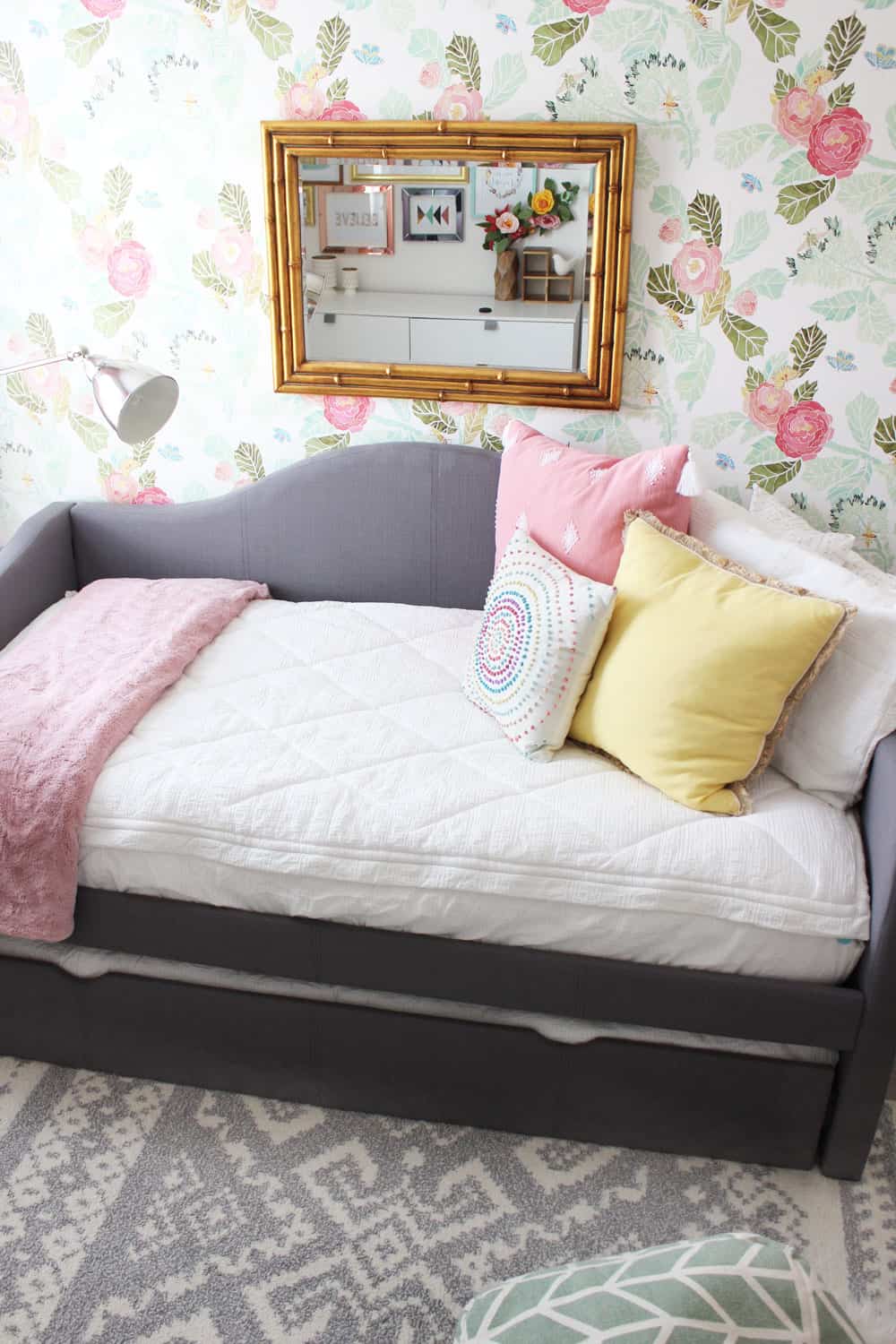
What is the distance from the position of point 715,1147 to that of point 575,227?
172 cm

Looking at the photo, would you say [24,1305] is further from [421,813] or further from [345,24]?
[345,24]

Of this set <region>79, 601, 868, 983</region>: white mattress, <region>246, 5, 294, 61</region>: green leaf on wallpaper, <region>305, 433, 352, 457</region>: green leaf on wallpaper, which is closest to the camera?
<region>79, 601, 868, 983</region>: white mattress

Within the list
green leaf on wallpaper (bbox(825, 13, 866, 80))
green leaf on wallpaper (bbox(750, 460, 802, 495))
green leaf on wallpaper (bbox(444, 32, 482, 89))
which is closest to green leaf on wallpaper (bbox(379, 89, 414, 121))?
green leaf on wallpaper (bbox(444, 32, 482, 89))

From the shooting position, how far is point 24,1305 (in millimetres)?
1599

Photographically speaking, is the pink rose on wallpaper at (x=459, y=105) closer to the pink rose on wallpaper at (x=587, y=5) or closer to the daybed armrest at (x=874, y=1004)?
the pink rose on wallpaper at (x=587, y=5)

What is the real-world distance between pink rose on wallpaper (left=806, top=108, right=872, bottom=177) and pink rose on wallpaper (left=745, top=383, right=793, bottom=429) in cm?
41

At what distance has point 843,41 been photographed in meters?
2.08

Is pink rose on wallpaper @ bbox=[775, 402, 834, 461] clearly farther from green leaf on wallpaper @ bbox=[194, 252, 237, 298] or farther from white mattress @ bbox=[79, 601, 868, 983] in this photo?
green leaf on wallpaper @ bbox=[194, 252, 237, 298]

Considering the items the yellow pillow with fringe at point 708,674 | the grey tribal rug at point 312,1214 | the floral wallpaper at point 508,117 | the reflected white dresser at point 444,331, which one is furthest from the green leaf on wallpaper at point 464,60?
the grey tribal rug at point 312,1214

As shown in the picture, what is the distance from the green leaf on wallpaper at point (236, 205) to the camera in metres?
2.41

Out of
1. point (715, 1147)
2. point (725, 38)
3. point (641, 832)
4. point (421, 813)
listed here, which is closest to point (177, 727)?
point (421, 813)

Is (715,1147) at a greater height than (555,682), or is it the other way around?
(555,682)

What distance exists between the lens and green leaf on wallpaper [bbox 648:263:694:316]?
230 centimetres

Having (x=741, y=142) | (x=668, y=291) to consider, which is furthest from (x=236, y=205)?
(x=741, y=142)
